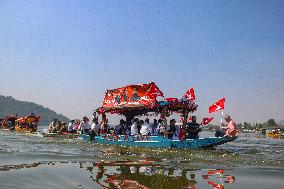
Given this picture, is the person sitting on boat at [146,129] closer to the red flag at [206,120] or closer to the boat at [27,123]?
the red flag at [206,120]

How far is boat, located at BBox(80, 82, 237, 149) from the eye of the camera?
19531 millimetres

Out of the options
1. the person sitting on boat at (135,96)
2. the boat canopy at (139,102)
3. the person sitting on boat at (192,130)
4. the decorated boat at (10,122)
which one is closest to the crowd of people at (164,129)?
the person sitting on boat at (192,130)

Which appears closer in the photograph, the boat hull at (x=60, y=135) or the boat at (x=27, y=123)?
the boat hull at (x=60, y=135)

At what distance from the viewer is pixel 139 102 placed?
21.3 m

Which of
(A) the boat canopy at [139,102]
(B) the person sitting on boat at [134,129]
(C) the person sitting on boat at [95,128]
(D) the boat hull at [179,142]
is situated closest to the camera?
(D) the boat hull at [179,142]

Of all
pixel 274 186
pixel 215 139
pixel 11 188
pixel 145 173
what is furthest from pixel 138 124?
pixel 11 188

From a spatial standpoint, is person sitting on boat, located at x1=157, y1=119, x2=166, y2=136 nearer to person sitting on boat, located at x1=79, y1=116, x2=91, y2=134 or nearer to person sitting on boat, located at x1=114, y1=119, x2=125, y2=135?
person sitting on boat, located at x1=114, y1=119, x2=125, y2=135

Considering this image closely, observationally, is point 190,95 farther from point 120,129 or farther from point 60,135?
point 60,135

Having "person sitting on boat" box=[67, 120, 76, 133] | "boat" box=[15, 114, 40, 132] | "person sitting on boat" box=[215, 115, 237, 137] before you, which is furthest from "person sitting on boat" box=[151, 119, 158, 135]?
"boat" box=[15, 114, 40, 132]

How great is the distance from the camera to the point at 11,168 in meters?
9.94

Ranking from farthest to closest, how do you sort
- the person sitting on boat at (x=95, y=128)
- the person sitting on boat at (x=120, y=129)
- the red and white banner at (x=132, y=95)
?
the person sitting on boat at (x=95, y=128) < the person sitting on boat at (x=120, y=129) < the red and white banner at (x=132, y=95)

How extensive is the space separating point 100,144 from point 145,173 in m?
14.0

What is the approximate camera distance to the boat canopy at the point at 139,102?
20.1 meters

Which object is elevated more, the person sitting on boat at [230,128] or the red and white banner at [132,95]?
the red and white banner at [132,95]
